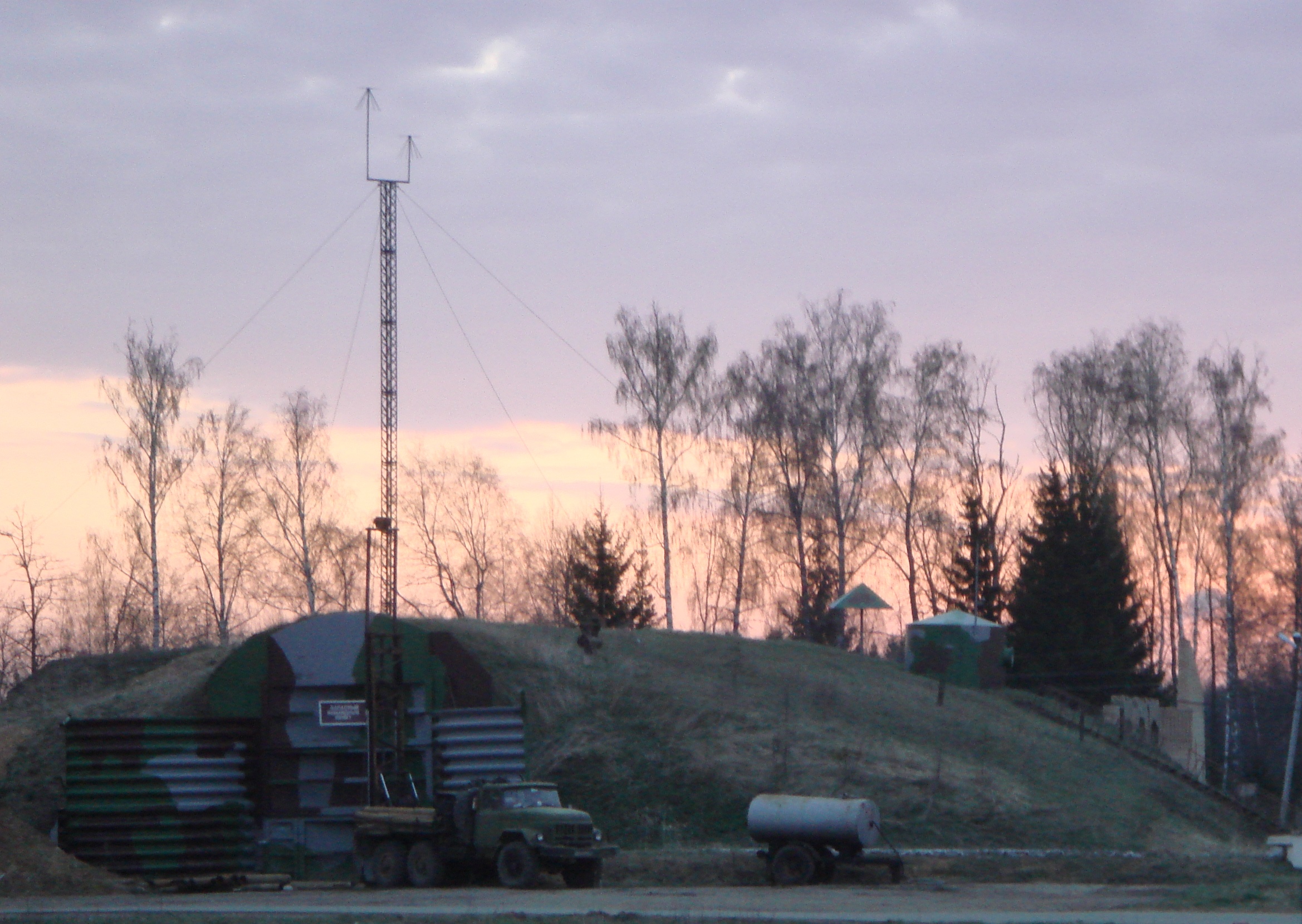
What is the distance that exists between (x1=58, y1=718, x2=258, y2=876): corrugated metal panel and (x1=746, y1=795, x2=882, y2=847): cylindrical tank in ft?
36.6

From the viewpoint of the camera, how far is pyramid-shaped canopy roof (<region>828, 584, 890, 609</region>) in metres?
51.5

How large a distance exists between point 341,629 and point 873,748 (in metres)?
12.3

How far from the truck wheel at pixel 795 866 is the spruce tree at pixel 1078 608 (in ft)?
101

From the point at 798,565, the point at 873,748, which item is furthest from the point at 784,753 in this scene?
the point at 798,565

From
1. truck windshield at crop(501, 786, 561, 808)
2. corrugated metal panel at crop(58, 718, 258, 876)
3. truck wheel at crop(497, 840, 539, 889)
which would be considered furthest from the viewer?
corrugated metal panel at crop(58, 718, 258, 876)

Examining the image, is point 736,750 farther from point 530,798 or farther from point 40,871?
point 40,871

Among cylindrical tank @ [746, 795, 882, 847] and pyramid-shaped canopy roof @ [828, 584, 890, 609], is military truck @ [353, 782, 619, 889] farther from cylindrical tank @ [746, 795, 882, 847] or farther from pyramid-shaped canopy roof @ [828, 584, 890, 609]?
pyramid-shaped canopy roof @ [828, 584, 890, 609]

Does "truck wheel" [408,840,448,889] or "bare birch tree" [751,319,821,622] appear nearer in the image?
"truck wheel" [408,840,448,889]

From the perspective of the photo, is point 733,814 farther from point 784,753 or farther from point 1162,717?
point 1162,717

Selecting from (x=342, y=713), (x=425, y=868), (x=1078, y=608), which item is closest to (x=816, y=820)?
(x=425, y=868)

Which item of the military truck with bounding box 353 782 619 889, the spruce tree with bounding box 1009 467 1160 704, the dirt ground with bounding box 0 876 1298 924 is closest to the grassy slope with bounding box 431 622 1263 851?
the military truck with bounding box 353 782 619 889

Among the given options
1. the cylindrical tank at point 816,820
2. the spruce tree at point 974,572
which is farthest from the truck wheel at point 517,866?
the spruce tree at point 974,572

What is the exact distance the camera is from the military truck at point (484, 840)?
2433 centimetres

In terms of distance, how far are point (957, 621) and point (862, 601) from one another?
350 centimetres
